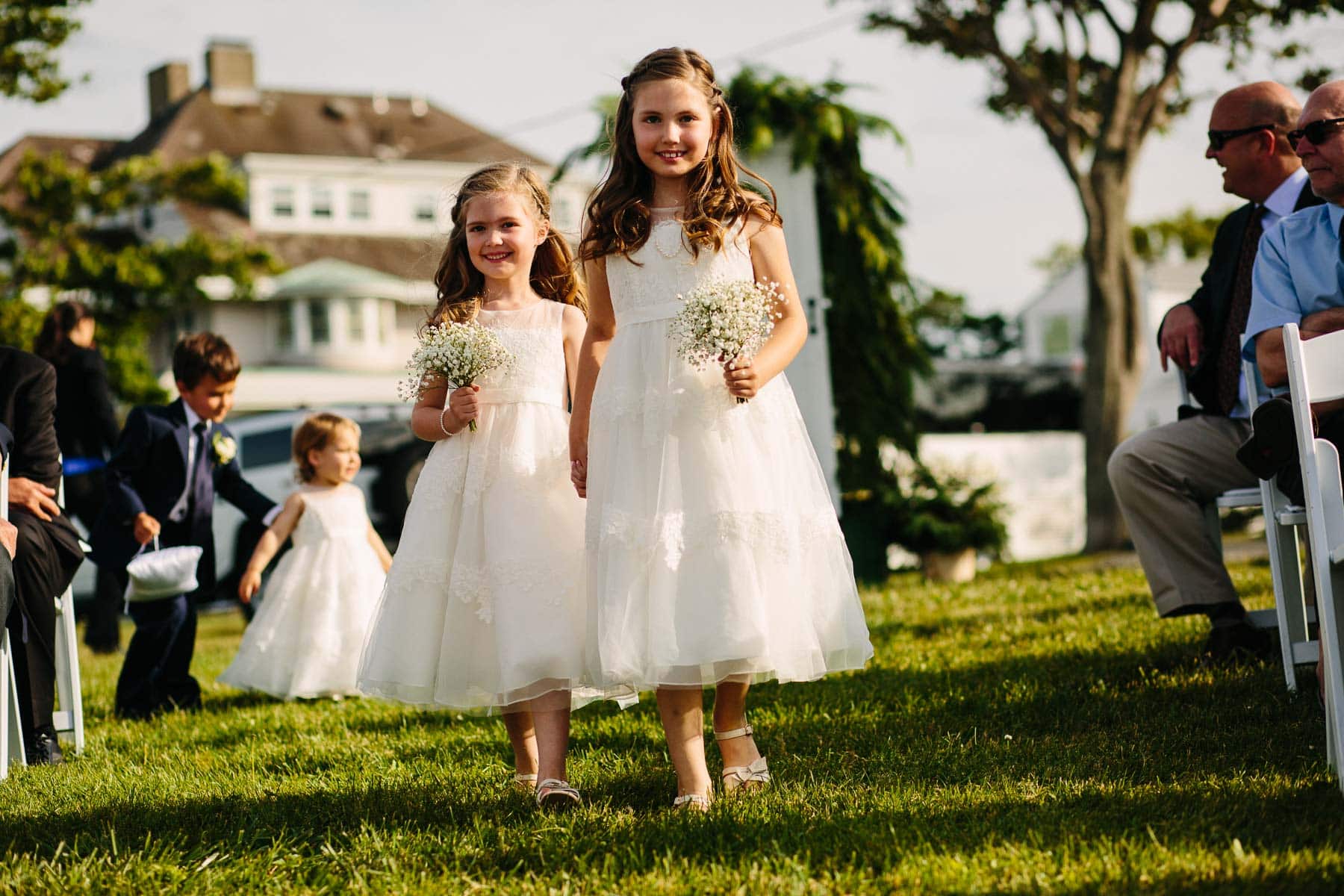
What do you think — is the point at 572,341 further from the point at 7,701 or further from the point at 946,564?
the point at 946,564

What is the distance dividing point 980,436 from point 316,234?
22970mm

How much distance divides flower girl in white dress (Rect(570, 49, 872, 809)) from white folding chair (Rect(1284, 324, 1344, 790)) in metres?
1.15

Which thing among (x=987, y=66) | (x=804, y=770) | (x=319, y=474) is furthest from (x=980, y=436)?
Answer: (x=804, y=770)

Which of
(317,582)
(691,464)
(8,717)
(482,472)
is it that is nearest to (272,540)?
(317,582)

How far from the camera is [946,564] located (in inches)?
460

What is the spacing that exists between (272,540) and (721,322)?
415cm

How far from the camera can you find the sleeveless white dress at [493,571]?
3.98 meters

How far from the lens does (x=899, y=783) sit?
3.92 metres

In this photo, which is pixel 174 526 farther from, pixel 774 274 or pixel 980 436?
pixel 980 436

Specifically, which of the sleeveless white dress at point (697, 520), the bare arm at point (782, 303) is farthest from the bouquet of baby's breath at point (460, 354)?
the bare arm at point (782, 303)

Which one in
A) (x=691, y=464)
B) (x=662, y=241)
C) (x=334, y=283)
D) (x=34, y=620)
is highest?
(x=334, y=283)

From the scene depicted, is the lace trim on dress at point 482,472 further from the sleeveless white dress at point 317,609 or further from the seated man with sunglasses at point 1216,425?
the sleeveless white dress at point 317,609

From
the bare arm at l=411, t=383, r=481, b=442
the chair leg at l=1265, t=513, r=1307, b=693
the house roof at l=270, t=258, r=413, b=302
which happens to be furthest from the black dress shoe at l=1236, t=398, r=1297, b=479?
the house roof at l=270, t=258, r=413, b=302

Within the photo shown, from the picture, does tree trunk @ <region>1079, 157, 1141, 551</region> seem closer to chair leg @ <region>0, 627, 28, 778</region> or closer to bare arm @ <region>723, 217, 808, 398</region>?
bare arm @ <region>723, 217, 808, 398</region>
